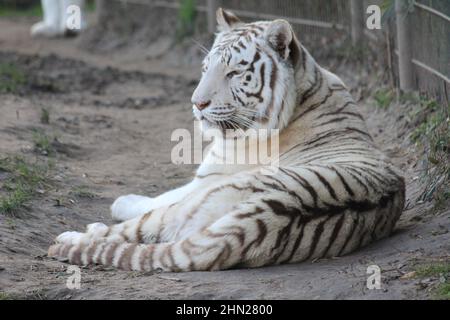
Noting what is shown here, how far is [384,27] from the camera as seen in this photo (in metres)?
6.98

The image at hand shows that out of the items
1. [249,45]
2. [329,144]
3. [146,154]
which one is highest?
[249,45]

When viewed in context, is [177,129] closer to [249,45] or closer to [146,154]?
[146,154]

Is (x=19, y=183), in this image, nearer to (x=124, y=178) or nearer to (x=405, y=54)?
(x=124, y=178)

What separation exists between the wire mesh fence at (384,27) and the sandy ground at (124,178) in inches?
14.9

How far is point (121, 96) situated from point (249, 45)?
13.8 feet

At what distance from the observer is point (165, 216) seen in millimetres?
4074

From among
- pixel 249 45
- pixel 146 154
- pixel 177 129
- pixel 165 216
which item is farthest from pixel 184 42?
pixel 165 216

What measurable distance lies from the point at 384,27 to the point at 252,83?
271 centimetres

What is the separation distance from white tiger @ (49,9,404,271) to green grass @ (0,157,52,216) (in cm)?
46

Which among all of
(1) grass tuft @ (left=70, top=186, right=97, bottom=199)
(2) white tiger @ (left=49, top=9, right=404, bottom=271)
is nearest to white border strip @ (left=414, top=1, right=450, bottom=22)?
(2) white tiger @ (left=49, top=9, right=404, bottom=271)

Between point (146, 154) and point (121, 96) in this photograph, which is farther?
point (121, 96)

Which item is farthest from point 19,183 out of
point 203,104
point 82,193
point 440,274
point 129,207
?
point 440,274

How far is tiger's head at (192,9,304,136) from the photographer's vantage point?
4.52 m
